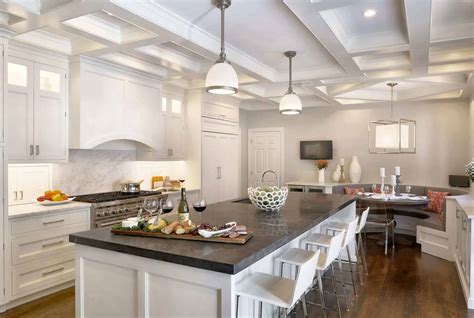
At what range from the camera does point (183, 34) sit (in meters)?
3.22

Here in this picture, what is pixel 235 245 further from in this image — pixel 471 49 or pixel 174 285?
pixel 471 49

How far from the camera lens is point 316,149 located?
299 inches

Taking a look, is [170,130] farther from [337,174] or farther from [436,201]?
[436,201]

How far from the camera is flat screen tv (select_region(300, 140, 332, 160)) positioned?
7.48 meters

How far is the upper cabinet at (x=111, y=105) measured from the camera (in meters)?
3.99

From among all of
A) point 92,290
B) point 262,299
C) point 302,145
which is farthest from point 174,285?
point 302,145

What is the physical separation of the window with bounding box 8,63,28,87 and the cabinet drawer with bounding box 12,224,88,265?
154 cm

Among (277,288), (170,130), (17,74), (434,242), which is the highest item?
(17,74)

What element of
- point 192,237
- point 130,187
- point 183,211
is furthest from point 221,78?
point 130,187

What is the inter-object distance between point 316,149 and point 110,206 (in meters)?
4.83

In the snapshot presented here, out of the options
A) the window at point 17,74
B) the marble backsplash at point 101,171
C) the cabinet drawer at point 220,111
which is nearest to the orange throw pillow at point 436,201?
the cabinet drawer at point 220,111

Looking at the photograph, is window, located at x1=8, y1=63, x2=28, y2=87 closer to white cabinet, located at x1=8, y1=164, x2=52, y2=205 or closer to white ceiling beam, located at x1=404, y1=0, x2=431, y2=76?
white cabinet, located at x1=8, y1=164, x2=52, y2=205

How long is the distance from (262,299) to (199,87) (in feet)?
13.9

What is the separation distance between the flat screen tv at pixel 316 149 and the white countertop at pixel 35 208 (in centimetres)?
502
